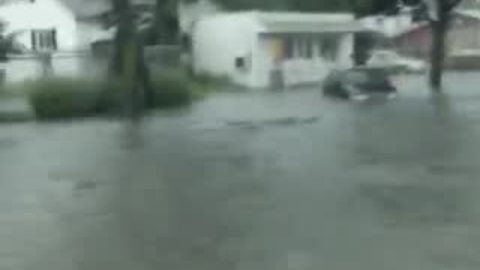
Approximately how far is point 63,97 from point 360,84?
1316 cm

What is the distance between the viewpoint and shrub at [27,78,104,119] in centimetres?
3173

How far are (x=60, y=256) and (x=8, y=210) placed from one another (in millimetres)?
3354

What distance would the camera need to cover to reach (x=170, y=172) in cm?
1596

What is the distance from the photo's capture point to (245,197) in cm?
1273

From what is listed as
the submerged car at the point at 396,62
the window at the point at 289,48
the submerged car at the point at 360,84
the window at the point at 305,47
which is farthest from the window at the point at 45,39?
the submerged car at the point at 360,84

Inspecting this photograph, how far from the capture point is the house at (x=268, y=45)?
51844 mm

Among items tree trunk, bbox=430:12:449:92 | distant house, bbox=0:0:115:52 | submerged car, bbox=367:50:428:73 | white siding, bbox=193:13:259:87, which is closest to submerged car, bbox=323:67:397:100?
tree trunk, bbox=430:12:449:92

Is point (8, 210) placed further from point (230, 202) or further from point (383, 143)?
point (383, 143)

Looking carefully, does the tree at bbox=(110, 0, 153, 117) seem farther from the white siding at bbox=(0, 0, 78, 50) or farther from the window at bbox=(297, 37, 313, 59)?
the window at bbox=(297, 37, 313, 59)

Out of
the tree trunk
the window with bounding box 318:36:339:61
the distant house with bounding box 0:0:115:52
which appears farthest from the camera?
the window with bounding box 318:36:339:61

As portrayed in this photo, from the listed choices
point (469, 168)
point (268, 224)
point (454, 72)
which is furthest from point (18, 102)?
point (454, 72)

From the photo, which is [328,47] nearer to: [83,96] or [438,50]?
[438,50]

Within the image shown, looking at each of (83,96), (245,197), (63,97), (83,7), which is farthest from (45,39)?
(245,197)

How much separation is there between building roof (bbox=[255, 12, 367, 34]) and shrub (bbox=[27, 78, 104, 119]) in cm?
1986
